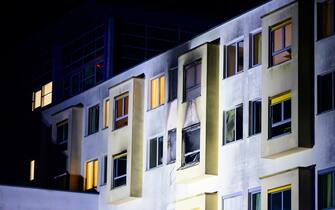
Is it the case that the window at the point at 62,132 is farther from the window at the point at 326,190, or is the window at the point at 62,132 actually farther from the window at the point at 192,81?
the window at the point at 326,190

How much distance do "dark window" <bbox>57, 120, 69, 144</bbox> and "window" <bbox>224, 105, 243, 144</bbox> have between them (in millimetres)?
15827

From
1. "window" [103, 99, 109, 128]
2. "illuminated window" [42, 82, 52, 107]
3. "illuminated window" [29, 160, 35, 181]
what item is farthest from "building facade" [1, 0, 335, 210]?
"illuminated window" [42, 82, 52, 107]

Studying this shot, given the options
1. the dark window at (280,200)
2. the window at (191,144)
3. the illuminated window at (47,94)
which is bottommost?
the dark window at (280,200)

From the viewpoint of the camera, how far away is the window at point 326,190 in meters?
46.3

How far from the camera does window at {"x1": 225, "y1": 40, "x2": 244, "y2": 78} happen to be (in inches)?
2108

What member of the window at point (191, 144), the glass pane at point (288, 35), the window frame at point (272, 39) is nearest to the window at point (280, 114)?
the window frame at point (272, 39)

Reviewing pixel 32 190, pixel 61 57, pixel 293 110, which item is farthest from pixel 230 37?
pixel 61 57

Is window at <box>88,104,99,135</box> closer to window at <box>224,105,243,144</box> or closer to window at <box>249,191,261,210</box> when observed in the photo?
window at <box>224,105,243,144</box>

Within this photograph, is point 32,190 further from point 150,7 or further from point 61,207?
point 150,7

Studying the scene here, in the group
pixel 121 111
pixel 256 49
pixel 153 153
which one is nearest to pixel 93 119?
pixel 121 111

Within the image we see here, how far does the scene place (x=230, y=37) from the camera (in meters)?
54.0

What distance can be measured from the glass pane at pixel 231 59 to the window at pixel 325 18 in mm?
6294

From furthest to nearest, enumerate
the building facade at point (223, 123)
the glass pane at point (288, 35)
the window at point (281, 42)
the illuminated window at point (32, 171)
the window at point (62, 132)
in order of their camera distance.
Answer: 1. the illuminated window at point (32, 171)
2. the window at point (62, 132)
3. the window at point (281, 42)
4. the glass pane at point (288, 35)
5. the building facade at point (223, 123)

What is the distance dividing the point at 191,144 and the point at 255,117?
179 inches
